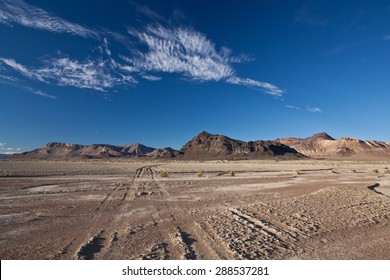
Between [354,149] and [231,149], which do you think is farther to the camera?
[354,149]

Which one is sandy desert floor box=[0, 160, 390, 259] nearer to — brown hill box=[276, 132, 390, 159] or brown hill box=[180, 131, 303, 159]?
brown hill box=[180, 131, 303, 159]

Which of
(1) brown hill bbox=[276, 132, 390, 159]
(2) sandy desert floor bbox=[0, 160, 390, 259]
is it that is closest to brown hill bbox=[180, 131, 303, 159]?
(1) brown hill bbox=[276, 132, 390, 159]

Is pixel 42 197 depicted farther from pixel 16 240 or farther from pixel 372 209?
pixel 372 209

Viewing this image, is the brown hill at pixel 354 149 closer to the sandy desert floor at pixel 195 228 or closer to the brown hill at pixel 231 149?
the brown hill at pixel 231 149

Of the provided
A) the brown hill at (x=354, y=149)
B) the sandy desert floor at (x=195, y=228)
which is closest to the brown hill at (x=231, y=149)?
the brown hill at (x=354, y=149)

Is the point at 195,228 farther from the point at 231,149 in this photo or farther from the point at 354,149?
the point at 354,149

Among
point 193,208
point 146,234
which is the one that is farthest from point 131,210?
point 146,234

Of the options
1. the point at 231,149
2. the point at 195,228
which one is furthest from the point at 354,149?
the point at 195,228

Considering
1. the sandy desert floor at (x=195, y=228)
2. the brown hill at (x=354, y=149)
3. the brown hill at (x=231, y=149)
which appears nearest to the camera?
the sandy desert floor at (x=195, y=228)
